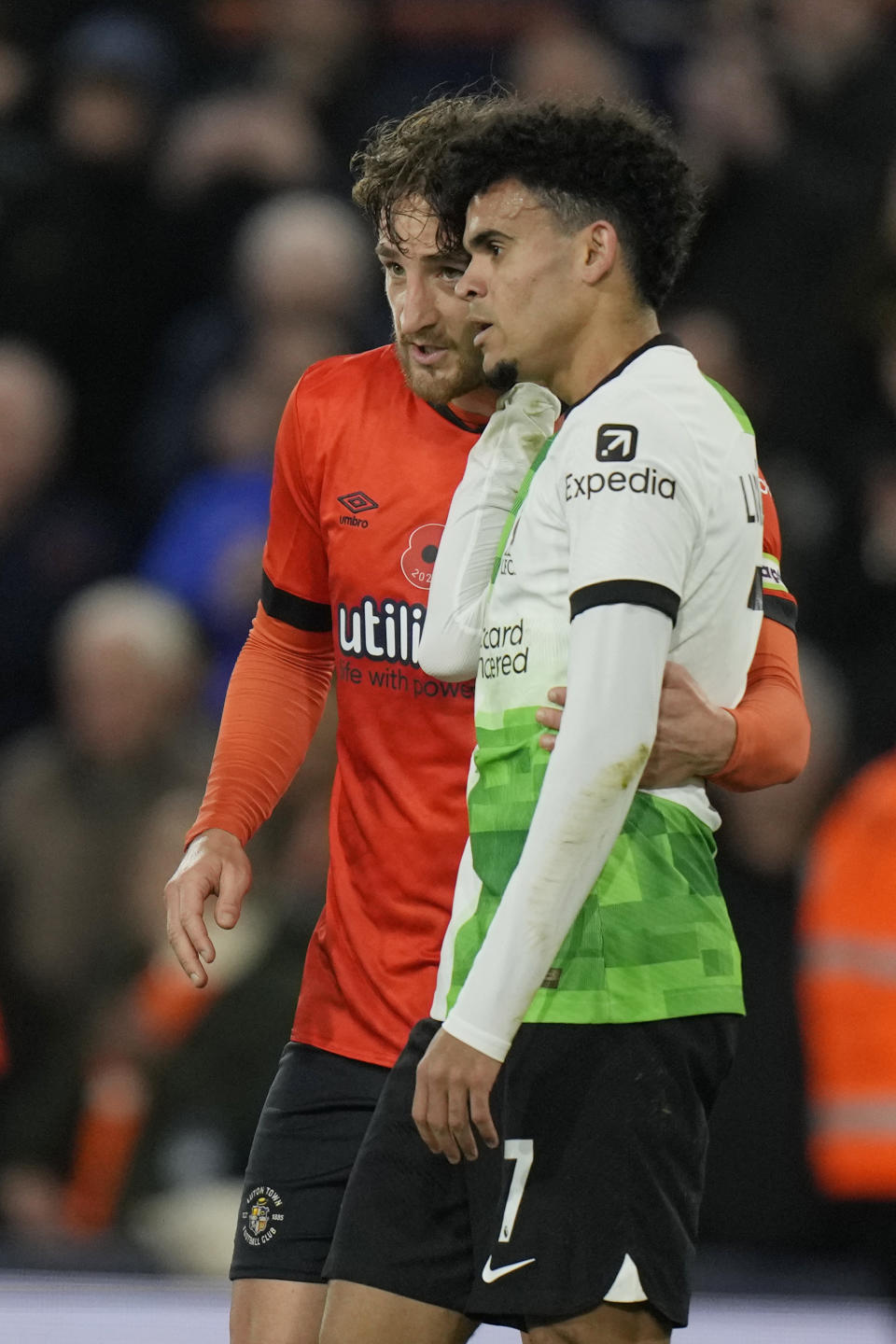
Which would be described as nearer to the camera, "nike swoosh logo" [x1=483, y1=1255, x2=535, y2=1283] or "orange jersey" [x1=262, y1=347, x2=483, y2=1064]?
"nike swoosh logo" [x1=483, y1=1255, x2=535, y2=1283]

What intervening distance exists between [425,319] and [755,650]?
2.11ft

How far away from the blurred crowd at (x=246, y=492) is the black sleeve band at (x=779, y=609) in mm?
1931

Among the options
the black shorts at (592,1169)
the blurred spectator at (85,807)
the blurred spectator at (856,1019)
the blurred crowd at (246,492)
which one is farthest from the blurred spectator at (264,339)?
the black shorts at (592,1169)

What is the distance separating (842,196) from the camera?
495cm

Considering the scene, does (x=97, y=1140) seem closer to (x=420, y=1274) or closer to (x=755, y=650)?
(x=420, y=1274)

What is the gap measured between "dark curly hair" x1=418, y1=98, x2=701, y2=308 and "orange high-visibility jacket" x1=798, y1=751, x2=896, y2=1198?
7.57ft

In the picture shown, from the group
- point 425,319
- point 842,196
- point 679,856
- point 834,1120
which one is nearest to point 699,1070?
point 679,856

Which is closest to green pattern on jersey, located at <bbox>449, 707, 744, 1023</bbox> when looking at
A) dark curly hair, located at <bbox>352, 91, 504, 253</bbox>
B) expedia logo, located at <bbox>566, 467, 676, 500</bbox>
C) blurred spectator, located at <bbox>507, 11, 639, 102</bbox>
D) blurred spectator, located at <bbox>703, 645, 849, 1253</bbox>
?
expedia logo, located at <bbox>566, 467, 676, 500</bbox>

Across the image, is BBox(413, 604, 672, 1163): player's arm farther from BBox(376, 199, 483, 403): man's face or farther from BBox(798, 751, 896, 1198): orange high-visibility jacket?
BBox(798, 751, 896, 1198): orange high-visibility jacket

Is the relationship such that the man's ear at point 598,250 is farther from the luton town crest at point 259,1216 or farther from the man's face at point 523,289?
the luton town crest at point 259,1216

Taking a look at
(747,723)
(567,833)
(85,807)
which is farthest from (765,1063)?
(567,833)

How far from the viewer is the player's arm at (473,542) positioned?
1979mm

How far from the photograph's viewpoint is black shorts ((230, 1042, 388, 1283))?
233 cm

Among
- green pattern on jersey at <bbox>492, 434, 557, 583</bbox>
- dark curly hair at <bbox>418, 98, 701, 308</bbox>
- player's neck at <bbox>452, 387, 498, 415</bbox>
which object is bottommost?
green pattern on jersey at <bbox>492, 434, 557, 583</bbox>
